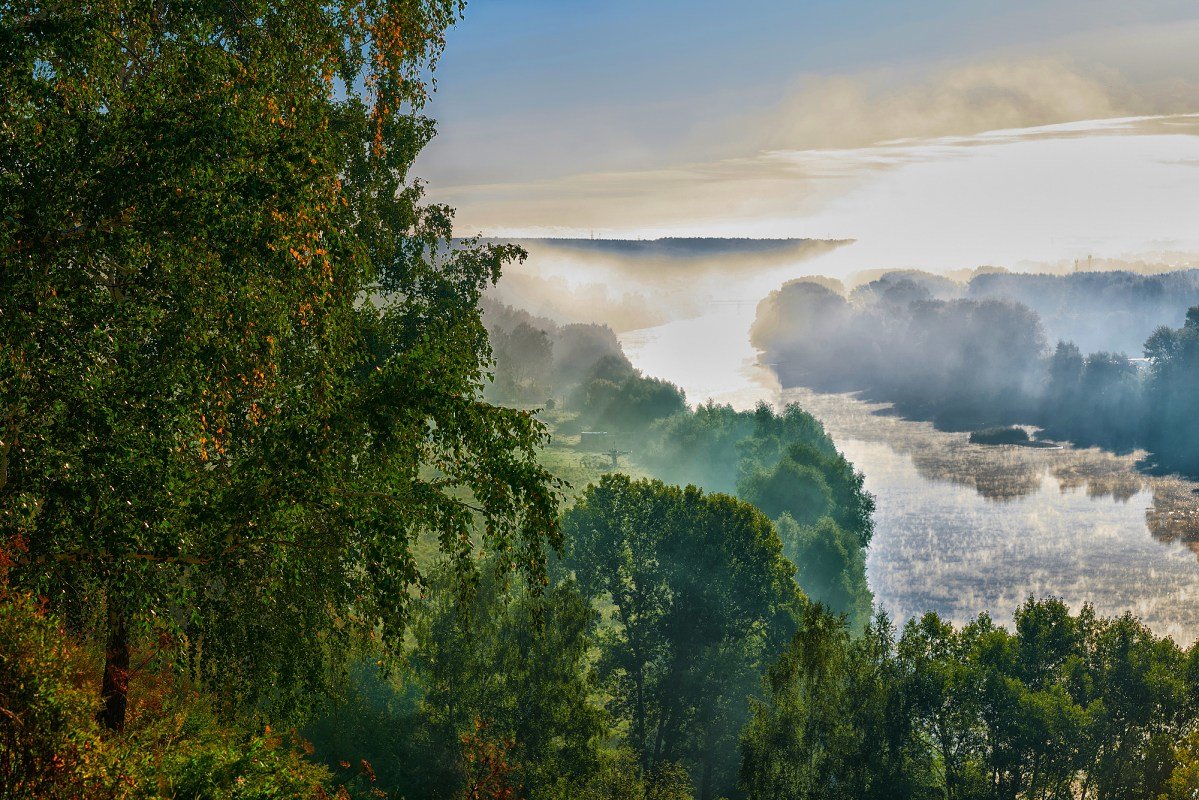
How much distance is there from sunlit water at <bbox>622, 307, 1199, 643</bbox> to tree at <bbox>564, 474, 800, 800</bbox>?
998 inches

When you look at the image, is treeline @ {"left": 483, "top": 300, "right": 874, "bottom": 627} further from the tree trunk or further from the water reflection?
the tree trunk

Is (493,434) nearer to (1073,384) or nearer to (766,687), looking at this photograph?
(766,687)

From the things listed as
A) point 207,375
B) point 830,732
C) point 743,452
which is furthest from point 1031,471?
point 207,375

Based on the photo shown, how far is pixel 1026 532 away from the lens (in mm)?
89250

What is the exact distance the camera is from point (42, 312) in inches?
322

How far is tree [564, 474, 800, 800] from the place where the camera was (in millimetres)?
45969

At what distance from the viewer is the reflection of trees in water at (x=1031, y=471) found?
319ft

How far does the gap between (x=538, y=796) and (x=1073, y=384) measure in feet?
523

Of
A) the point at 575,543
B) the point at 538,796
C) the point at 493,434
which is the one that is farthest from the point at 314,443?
the point at 575,543

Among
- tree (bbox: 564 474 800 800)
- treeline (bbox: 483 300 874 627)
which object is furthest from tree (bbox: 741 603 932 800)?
treeline (bbox: 483 300 874 627)

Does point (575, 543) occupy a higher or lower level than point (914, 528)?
higher

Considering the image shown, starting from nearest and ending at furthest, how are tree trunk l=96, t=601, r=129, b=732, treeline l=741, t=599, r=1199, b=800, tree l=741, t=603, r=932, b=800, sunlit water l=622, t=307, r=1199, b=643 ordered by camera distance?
tree trunk l=96, t=601, r=129, b=732 < tree l=741, t=603, r=932, b=800 < treeline l=741, t=599, r=1199, b=800 < sunlit water l=622, t=307, r=1199, b=643

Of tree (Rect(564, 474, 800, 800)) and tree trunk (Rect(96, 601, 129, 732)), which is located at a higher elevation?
tree trunk (Rect(96, 601, 129, 732))

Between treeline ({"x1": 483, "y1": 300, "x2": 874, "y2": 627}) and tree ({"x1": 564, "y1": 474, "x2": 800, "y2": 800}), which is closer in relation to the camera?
tree ({"x1": 564, "y1": 474, "x2": 800, "y2": 800})
